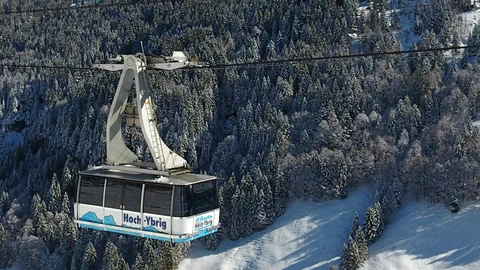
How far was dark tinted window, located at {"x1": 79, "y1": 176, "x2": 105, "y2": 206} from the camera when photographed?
23500mm

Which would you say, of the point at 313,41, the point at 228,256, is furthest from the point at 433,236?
the point at 313,41

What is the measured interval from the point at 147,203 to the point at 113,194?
4.74 ft

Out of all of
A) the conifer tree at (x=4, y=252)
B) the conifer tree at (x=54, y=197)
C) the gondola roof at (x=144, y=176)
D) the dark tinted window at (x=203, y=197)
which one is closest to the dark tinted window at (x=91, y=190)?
the gondola roof at (x=144, y=176)

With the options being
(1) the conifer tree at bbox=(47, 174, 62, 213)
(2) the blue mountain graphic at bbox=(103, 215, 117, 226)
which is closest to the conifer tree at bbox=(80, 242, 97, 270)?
(1) the conifer tree at bbox=(47, 174, 62, 213)

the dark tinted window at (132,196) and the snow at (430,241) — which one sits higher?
the dark tinted window at (132,196)

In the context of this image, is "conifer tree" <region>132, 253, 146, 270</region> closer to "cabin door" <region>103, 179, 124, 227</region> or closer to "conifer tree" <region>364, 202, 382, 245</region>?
"conifer tree" <region>364, 202, 382, 245</region>

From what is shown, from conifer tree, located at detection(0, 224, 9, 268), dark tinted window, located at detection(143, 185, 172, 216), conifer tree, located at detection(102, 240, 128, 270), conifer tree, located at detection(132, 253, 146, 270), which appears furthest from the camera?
conifer tree, located at detection(0, 224, 9, 268)

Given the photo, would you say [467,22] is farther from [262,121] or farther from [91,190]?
[91,190]

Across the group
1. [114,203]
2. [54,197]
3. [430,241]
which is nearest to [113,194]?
[114,203]

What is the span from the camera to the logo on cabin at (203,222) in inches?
894

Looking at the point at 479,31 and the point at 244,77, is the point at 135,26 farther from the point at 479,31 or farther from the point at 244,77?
the point at 479,31

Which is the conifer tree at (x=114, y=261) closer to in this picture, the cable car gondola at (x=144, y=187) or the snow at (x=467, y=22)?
the cable car gondola at (x=144, y=187)

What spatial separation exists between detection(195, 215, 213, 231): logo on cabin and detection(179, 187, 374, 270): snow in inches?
2196

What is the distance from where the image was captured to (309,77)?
109625 millimetres
